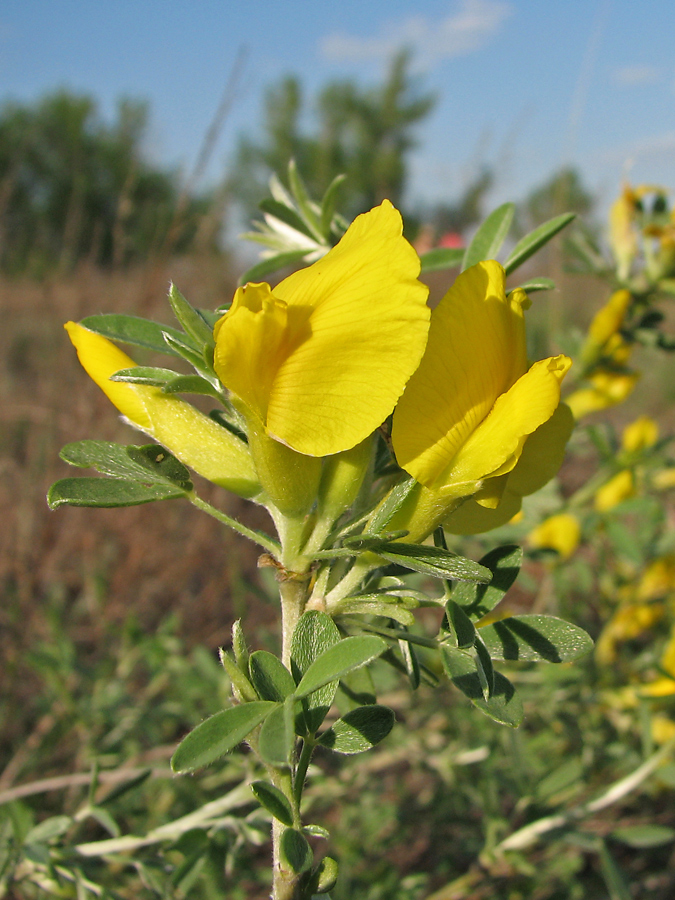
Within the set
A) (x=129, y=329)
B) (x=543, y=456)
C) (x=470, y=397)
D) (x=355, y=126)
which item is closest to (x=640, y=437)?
(x=543, y=456)

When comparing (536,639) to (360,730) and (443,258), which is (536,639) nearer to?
(360,730)

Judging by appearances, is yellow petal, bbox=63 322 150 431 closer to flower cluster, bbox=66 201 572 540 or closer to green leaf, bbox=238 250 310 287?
flower cluster, bbox=66 201 572 540

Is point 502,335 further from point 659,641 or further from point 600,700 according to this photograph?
point 659,641

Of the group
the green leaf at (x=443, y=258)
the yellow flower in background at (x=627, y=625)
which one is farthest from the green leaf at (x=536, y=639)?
the yellow flower in background at (x=627, y=625)

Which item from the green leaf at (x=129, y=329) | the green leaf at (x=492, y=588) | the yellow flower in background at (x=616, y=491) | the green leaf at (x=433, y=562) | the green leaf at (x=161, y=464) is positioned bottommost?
the yellow flower in background at (x=616, y=491)

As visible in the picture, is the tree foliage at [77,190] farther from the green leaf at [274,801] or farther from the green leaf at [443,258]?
the green leaf at [274,801]

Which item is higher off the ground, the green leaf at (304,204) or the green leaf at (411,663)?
the green leaf at (304,204)

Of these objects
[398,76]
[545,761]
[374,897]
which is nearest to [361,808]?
[374,897]
